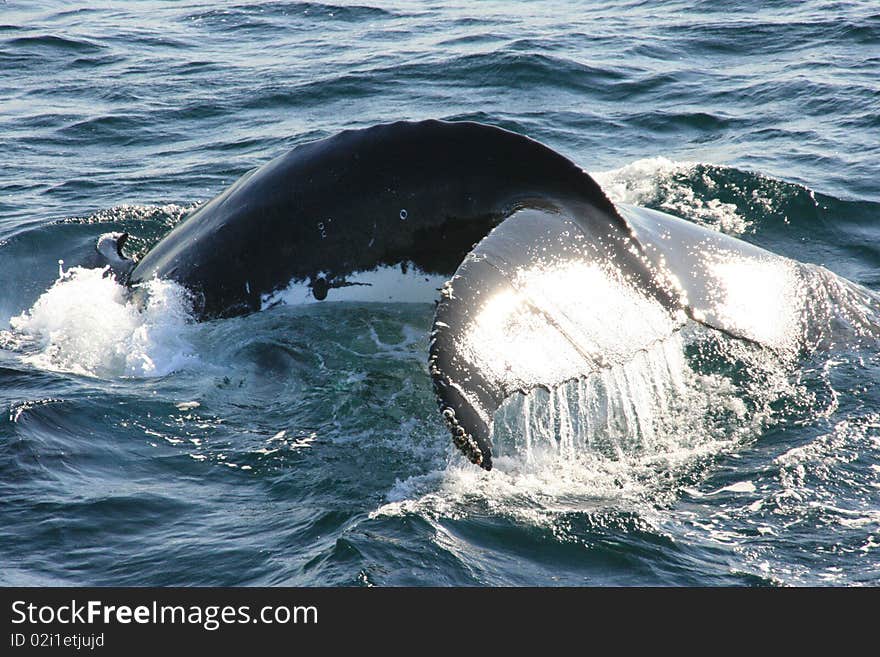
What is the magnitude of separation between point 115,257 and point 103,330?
644mm

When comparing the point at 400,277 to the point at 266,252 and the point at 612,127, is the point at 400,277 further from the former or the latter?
the point at 612,127

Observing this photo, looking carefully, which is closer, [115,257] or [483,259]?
[483,259]

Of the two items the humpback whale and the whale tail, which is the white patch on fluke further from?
the whale tail

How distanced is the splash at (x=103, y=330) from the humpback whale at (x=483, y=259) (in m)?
0.18

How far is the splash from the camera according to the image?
631 cm

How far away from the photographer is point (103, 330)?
693 cm

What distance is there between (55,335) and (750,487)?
444cm

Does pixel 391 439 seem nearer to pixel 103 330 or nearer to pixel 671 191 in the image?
pixel 103 330

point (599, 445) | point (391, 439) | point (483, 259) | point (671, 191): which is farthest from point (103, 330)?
point (671, 191)

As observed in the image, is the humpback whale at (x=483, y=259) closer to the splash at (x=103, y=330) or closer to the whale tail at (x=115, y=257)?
the splash at (x=103, y=330)

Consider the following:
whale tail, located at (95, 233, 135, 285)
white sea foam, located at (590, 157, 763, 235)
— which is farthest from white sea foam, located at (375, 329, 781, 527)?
white sea foam, located at (590, 157, 763, 235)

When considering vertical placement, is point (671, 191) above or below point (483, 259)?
below

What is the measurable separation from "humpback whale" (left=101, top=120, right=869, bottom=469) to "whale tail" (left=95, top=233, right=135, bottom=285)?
0.48 m

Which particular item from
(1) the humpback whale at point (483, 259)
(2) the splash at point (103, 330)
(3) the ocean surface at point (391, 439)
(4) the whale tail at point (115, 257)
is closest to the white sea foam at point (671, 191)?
(3) the ocean surface at point (391, 439)
